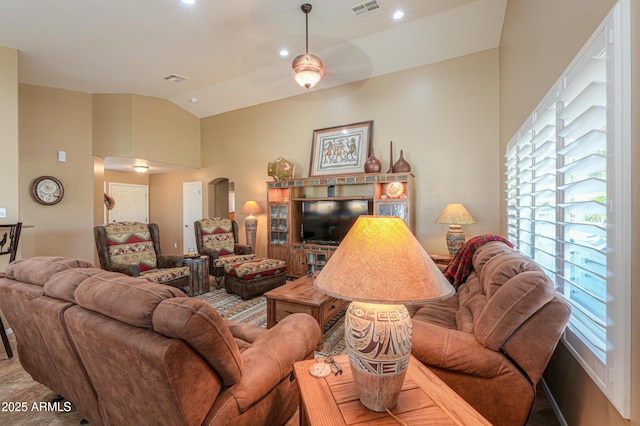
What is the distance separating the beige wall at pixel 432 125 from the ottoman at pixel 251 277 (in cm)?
203

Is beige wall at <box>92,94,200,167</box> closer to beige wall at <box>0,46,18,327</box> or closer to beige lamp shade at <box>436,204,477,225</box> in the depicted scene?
beige wall at <box>0,46,18,327</box>

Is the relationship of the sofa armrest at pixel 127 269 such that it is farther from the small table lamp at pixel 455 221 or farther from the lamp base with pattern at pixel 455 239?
the lamp base with pattern at pixel 455 239

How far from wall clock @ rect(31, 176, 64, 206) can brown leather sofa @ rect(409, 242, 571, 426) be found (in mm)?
6063

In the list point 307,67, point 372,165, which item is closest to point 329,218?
point 372,165

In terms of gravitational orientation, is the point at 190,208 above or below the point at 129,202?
below

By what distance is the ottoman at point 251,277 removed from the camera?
3905 millimetres

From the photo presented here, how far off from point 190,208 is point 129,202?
1.72m

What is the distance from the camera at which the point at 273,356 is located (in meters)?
1.34

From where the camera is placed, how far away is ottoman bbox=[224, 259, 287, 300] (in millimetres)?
3905

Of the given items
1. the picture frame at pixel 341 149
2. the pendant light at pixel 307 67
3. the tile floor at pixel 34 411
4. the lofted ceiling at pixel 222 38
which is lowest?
the tile floor at pixel 34 411

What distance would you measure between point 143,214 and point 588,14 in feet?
28.8

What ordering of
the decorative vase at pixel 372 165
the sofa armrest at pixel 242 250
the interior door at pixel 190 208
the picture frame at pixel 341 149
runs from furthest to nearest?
the interior door at pixel 190 208 < the sofa armrest at pixel 242 250 < the picture frame at pixel 341 149 < the decorative vase at pixel 372 165

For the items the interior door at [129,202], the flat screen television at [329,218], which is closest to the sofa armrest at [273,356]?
the flat screen television at [329,218]

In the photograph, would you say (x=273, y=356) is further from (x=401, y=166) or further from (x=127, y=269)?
(x=401, y=166)
